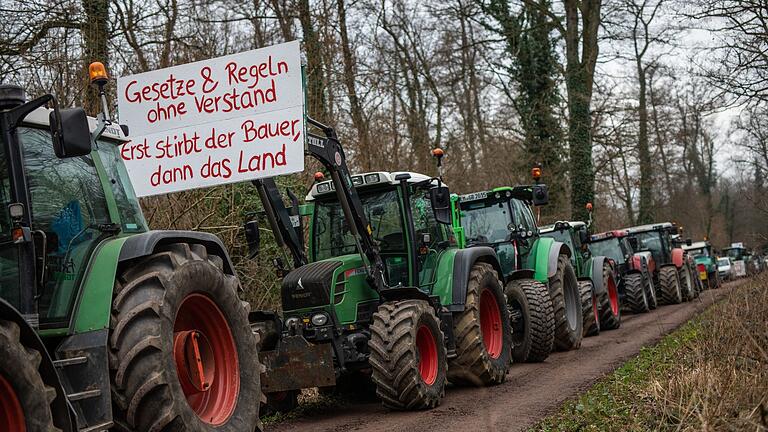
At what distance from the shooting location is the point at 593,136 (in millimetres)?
26828

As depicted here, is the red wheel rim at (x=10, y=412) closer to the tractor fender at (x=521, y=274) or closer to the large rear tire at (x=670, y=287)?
the tractor fender at (x=521, y=274)

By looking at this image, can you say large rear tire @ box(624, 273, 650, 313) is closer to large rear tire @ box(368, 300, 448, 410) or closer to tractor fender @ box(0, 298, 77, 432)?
large rear tire @ box(368, 300, 448, 410)

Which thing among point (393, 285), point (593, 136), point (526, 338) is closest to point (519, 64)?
point (593, 136)

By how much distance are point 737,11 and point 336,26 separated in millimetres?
7817

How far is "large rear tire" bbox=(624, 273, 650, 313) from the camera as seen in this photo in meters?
19.8

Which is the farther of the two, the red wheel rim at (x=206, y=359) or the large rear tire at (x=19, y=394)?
the red wheel rim at (x=206, y=359)

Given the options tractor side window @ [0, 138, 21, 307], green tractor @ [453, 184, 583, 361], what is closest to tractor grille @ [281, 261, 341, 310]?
green tractor @ [453, 184, 583, 361]

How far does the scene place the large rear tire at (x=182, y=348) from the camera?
4.43 metres

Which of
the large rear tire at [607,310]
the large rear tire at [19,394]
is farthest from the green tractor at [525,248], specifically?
the large rear tire at [19,394]

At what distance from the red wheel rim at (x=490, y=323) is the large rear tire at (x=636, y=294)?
1050 centimetres

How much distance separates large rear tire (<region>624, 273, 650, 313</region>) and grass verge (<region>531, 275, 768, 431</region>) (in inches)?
Answer: 416

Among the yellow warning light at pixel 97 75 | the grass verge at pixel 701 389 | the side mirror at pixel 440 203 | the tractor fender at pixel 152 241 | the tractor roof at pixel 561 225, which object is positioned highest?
the yellow warning light at pixel 97 75

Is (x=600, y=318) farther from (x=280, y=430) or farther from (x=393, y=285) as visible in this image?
(x=280, y=430)

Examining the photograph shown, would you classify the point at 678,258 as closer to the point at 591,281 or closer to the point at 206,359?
the point at 591,281
